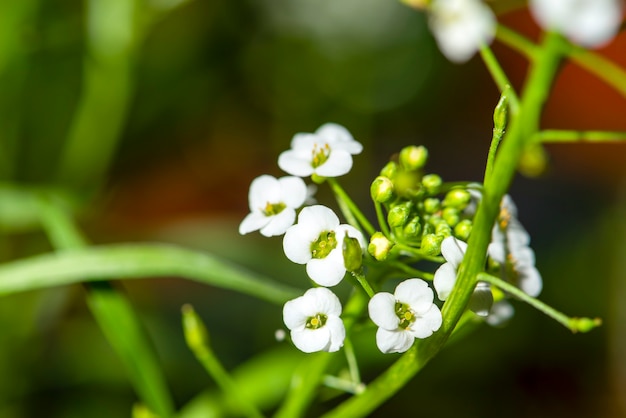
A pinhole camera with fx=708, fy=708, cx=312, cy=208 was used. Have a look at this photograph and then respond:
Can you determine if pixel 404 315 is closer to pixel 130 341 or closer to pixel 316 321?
pixel 316 321

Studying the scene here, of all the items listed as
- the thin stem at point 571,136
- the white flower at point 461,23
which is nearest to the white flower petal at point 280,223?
the thin stem at point 571,136

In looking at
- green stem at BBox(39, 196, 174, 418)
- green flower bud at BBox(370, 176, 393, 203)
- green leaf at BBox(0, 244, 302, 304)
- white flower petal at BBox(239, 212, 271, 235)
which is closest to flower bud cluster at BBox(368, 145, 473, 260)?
green flower bud at BBox(370, 176, 393, 203)

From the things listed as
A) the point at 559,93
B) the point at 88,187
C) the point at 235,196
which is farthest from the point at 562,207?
the point at 88,187

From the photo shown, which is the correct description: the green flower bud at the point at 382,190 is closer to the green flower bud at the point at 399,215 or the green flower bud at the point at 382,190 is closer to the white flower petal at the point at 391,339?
the green flower bud at the point at 399,215

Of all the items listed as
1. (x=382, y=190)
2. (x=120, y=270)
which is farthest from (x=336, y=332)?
(x=120, y=270)

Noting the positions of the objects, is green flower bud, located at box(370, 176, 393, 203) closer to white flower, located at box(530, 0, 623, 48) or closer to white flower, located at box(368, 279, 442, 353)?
white flower, located at box(368, 279, 442, 353)

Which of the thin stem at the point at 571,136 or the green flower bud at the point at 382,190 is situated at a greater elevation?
the green flower bud at the point at 382,190

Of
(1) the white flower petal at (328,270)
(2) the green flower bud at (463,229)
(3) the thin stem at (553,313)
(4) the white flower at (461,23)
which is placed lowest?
(3) the thin stem at (553,313)

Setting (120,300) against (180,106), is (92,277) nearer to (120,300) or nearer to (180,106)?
(120,300)
